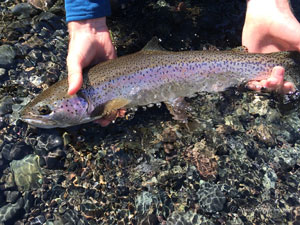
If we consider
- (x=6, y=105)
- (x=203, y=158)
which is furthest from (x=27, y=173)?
(x=203, y=158)

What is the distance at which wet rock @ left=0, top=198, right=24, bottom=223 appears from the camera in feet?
11.4

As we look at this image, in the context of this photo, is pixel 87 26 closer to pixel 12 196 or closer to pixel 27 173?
pixel 27 173

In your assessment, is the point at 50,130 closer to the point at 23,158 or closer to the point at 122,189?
the point at 23,158

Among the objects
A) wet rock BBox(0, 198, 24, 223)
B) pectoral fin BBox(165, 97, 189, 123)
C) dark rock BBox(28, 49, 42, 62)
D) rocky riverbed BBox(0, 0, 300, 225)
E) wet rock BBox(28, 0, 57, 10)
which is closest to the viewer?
wet rock BBox(0, 198, 24, 223)

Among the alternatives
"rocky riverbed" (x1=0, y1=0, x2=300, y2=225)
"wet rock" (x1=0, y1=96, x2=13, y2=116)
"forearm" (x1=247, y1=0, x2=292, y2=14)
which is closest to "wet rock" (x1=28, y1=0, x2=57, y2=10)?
"rocky riverbed" (x1=0, y1=0, x2=300, y2=225)

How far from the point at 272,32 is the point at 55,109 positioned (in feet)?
12.0

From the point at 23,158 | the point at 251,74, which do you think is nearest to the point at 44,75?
the point at 23,158

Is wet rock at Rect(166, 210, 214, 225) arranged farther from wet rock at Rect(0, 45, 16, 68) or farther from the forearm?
wet rock at Rect(0, 45, 16, 68)

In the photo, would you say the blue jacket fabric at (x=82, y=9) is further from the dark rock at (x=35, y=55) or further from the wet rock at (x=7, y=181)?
the wet rock at (x=7, y=181)

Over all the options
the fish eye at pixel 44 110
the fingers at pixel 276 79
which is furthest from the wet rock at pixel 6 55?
the fingers at pixel 276 79

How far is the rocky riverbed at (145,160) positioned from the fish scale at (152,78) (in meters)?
0.29

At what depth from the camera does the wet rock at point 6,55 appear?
468 centimetres

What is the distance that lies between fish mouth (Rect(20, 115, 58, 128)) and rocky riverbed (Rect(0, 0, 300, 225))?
7.5 inches

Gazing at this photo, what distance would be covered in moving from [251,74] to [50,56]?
3419 millimetres
